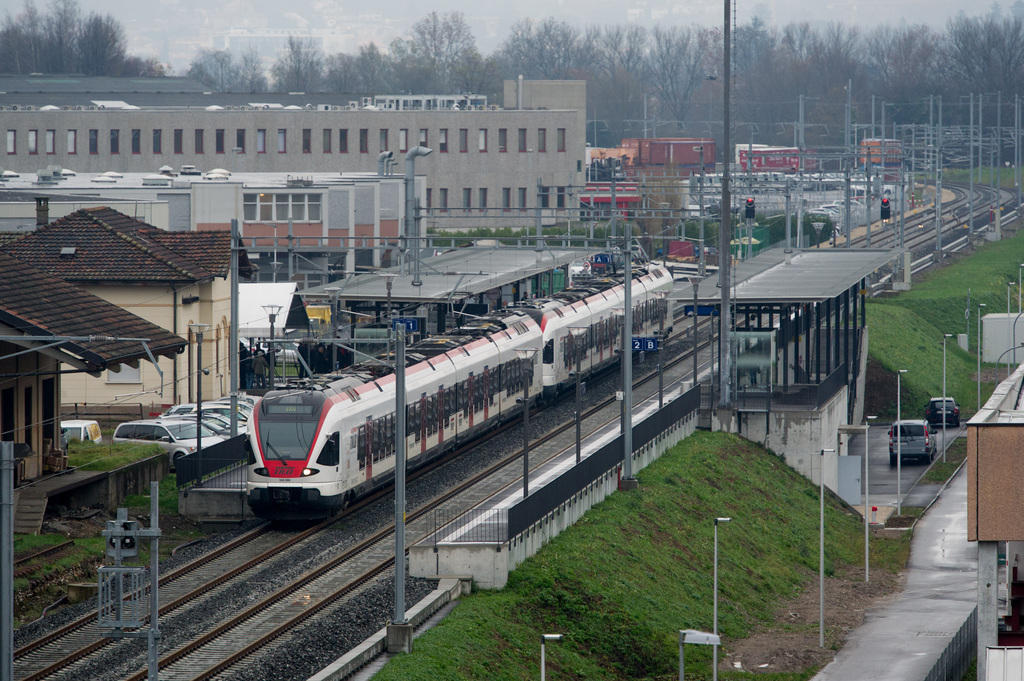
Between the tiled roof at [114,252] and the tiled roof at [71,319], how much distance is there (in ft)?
30.0

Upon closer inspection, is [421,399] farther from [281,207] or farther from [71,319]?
[281,207]

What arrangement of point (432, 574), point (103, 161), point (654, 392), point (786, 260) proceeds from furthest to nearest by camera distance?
point (103, 161) < point (786, 260) < point (654, 392) < point (432, 574)

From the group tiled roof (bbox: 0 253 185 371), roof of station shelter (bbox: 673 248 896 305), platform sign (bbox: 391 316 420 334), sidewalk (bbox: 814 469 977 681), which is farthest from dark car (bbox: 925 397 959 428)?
tiled roof (bbox: 0 253 185 371)

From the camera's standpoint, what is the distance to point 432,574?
33875 mm

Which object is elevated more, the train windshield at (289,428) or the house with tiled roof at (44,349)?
the house with tiled roof at (44,349)

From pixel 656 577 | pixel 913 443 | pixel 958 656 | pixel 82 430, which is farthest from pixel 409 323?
pixel 958 656

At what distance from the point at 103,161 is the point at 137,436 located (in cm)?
6108

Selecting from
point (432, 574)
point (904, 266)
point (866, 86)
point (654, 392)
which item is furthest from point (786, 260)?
point (866, 86)

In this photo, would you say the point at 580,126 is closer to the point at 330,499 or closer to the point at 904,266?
the point at 904,266

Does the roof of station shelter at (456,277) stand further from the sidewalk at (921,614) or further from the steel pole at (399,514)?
the steel pole at (399,514)

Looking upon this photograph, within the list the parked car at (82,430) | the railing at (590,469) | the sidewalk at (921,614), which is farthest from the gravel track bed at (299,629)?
the parked car at (82,430)

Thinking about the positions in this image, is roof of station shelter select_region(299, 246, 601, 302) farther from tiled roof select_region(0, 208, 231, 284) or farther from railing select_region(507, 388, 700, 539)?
railing select_region(507, 388, 700, 539)

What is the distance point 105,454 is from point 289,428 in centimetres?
706

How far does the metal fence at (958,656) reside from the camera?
103ft
